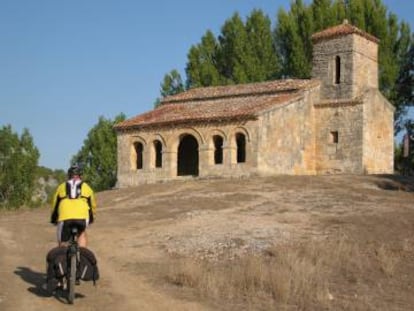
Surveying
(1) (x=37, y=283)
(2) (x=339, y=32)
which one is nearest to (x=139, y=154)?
(2) (x=339, y=32)

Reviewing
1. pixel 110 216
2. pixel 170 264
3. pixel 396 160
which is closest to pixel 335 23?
pixel 396 160

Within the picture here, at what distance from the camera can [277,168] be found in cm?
3173

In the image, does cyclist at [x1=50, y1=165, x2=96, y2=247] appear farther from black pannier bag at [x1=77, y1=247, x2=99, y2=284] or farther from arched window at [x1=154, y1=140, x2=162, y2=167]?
arched window at [x1=154, y1=140, x2=162, y2=167]

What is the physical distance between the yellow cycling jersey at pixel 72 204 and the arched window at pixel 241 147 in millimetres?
21831

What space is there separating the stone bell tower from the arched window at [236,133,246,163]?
15.8ft

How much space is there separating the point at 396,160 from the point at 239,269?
36.1 meters

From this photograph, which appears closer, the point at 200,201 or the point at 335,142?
the point at 200,201

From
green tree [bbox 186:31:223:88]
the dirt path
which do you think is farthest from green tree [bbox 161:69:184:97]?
the dirt path

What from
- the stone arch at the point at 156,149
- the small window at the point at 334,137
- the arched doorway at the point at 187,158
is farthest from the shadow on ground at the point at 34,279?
the arched doorway at the point at 187,158

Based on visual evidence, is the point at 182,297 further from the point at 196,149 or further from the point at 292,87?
the point at 196,149

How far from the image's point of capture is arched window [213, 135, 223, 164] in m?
32.9

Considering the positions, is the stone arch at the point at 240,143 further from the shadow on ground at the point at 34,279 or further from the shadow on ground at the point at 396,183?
the shadow on ground at the point at 34,279

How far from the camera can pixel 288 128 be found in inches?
1271

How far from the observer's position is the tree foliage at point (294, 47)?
43.1 metres
